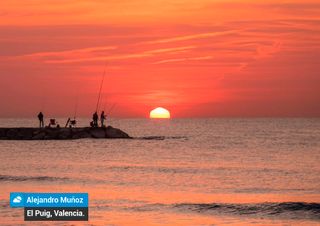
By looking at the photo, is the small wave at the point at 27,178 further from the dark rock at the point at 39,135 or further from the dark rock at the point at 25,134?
the dark rock at the point at 25,134

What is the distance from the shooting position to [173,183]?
39.1 m

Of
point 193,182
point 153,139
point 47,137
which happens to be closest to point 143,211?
point 193,182

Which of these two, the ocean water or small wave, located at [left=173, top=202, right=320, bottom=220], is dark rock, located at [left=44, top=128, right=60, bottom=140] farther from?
small wave, located at [left=173, top=202, right=320, bottom=220]

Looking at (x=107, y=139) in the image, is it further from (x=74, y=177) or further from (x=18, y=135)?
(x=74, y=177)

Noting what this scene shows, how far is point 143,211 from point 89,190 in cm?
710

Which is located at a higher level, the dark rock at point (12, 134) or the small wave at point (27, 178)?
the dark rock at point (12, 134)

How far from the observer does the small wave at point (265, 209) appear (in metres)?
29.4

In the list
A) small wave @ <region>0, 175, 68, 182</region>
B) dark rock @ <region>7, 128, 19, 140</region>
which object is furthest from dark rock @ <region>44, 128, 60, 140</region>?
small wave @ <region>0, 175, 68, 182</region>

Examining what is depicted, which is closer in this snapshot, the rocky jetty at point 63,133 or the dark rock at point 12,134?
the rocky jetty at point 63,133

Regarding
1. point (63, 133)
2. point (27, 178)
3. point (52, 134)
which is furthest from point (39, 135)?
point (27, 178)

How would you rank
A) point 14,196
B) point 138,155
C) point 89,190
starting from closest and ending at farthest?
point 14,196 < point 89,190 < point 138,155

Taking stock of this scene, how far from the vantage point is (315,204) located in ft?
104
